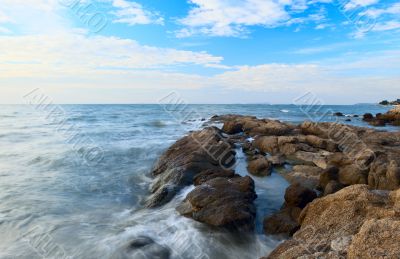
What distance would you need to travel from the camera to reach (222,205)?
29.6ft

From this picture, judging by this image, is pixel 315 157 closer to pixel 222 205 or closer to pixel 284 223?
pixel 284 223

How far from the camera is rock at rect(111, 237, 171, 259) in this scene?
750 cm

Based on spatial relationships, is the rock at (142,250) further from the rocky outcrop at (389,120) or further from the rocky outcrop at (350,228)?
the rocky outcrop at (389,120)

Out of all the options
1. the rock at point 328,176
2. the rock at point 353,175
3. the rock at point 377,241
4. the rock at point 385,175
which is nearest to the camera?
the rock at point 377,241

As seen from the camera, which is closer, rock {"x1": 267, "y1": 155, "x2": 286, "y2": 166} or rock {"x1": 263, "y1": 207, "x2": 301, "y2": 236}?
rock {"x1": 263, "y1": 207, "x2": 301, "y2": 236}

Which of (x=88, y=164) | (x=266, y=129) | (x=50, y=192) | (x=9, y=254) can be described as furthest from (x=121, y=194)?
(x=266, y=129)

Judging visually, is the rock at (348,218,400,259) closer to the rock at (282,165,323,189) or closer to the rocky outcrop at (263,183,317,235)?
the rocky outcrop at (263,183,317,235)

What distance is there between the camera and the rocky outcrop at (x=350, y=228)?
4.81 meters

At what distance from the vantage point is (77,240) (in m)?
8.52

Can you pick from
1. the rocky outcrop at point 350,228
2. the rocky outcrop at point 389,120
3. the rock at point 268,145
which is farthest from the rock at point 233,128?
the rocky outcrop at point 350,228

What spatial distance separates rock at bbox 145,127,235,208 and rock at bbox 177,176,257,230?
5.58 feet

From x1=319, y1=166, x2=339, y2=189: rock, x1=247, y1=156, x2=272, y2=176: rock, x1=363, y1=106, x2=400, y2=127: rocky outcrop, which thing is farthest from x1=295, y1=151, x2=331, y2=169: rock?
x1=363, y1=106, x2=400, y2=127: rocky outcrop

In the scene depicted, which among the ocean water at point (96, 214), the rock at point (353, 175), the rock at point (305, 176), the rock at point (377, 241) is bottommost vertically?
the ocean water at point (96, 214)

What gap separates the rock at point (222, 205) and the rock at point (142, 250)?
1.63 m
